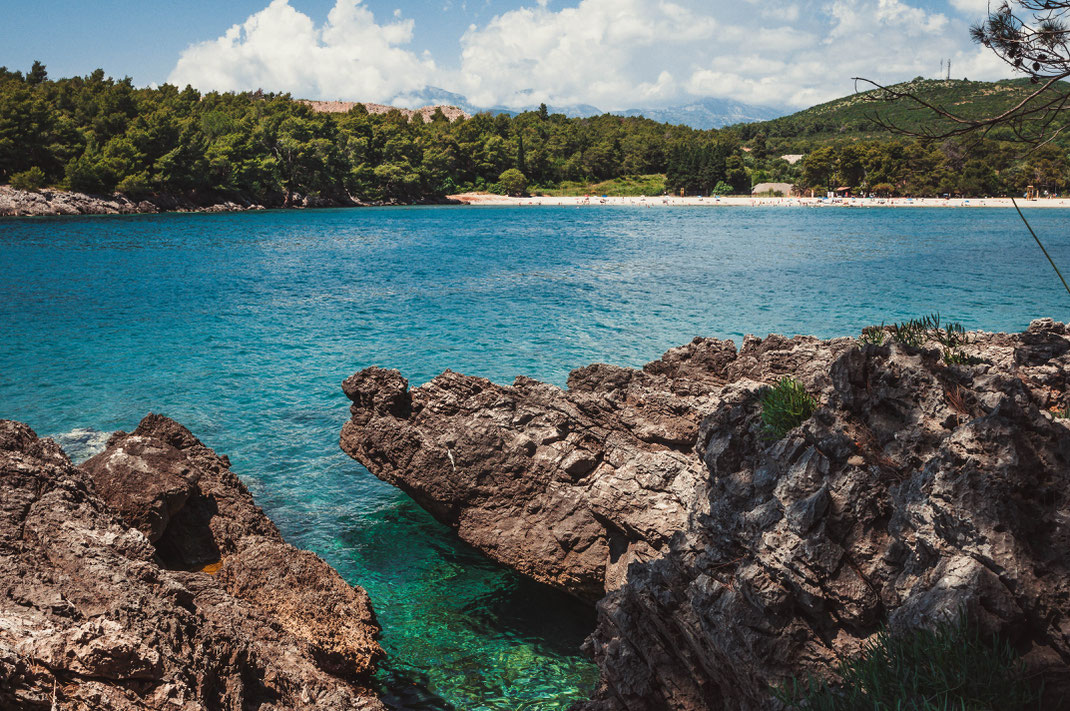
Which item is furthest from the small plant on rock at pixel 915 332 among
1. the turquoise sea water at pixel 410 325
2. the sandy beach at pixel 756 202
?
the sandy beach at pixel 756 202

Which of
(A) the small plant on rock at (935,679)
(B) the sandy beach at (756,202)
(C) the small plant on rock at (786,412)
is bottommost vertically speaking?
(A) the small plant on rock at (935,679)

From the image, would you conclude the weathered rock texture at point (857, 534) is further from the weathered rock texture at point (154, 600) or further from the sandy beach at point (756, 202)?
the sandy beach at point (756, 202)

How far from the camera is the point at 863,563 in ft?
15.4

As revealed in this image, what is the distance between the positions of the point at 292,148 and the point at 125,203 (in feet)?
Result: 103

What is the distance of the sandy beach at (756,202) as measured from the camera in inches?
4215

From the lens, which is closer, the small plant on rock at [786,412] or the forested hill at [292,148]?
the small plant on rock at [786,412]

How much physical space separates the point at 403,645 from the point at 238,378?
14.3 metres

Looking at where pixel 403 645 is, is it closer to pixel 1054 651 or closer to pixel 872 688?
pixel 872 688

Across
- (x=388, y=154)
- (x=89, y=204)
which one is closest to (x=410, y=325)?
(x=89, y=204)

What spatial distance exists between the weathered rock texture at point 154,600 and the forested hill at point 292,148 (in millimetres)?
90849

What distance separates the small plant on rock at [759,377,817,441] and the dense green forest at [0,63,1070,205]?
5306 cm

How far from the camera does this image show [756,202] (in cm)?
12300

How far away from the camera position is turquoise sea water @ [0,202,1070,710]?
953cm

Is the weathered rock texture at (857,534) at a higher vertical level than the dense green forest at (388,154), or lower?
lower
